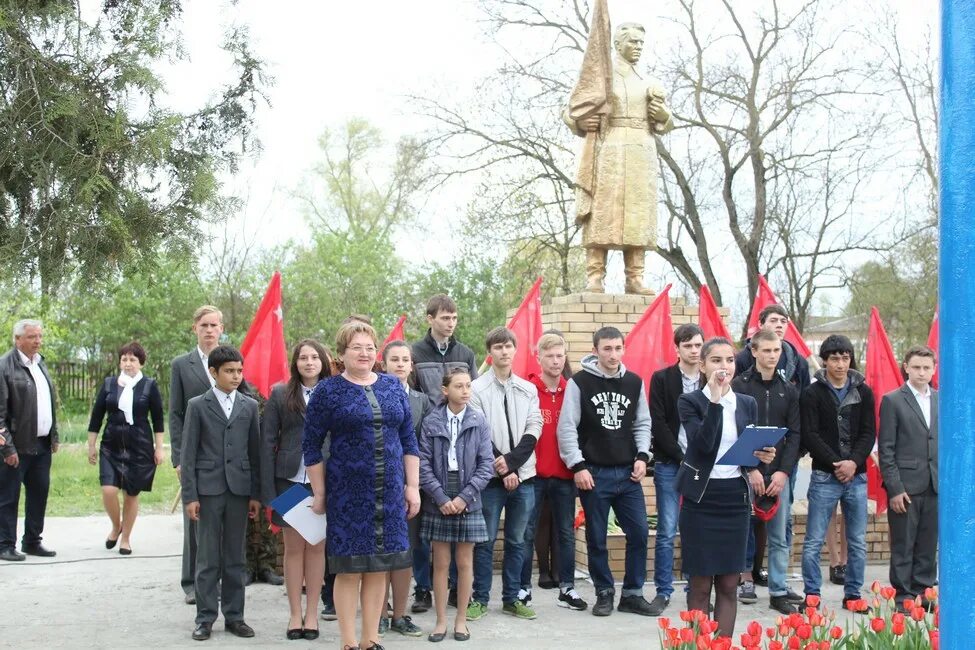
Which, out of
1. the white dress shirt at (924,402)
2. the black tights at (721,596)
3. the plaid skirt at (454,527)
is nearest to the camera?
the black tights at (721,596)

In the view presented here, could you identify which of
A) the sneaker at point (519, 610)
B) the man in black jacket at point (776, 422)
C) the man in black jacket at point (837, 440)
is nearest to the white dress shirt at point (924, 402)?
the man in black jacket at point (837, 440)

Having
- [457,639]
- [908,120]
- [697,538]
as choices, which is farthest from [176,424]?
[908,120]

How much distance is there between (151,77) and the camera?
4.25 meters

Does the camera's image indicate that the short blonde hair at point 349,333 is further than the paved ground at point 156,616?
No

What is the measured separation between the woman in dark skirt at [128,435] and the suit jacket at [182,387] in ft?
5.23

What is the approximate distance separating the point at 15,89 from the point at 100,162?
0.45m

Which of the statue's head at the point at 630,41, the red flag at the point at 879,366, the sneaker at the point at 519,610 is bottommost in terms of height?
the sneaker at the point at 519,610

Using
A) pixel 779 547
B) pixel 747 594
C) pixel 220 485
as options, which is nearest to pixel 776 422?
pixel 779 547

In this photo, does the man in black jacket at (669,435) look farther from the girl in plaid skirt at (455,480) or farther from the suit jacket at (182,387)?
the suit jacket at (182,387)

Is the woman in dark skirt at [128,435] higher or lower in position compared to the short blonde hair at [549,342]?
lower

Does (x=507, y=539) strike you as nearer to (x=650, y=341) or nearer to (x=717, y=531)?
(x=717, y=531)

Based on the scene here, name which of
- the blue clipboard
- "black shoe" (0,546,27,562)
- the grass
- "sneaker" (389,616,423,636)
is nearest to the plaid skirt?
"sneaker" (389,616,423,636)

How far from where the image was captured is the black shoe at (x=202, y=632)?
573 centimetres

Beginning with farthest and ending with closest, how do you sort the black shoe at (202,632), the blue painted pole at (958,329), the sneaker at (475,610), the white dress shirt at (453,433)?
the sneaker at (475,610) → the white dress shirt at (453,433) → the black shoe at (202,632) → the blue painted pole at (958,329)
